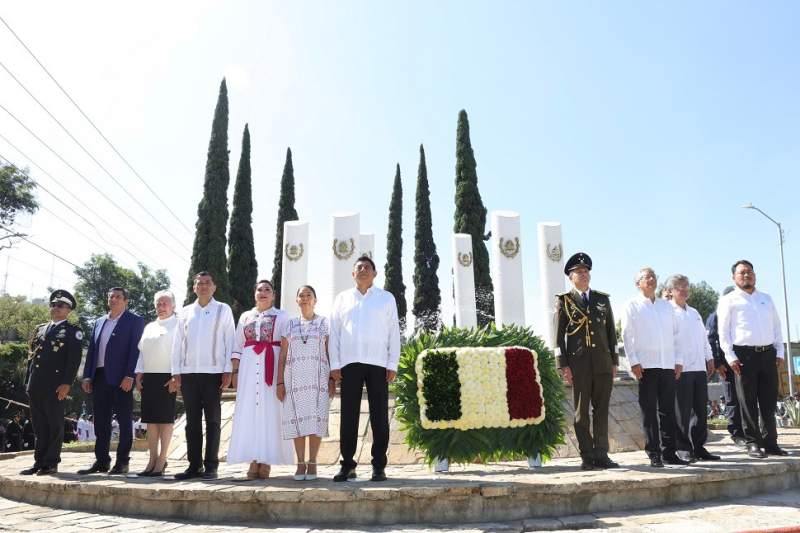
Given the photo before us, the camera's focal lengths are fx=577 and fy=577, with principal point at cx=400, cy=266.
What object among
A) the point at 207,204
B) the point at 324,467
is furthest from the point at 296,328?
the point at 207,204

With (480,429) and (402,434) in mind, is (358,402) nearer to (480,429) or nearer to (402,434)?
(480,429)

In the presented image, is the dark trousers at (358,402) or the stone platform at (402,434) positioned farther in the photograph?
the stone platform at (402,434)

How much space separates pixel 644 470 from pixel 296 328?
295cm

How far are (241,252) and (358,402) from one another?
25.5 metres

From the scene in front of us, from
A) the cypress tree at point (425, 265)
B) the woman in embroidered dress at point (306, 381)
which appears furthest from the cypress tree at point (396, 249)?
the woman in embroidered dress at point (306, 381)

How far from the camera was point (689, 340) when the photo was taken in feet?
18.8

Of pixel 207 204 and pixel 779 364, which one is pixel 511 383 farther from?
pixel 207 204

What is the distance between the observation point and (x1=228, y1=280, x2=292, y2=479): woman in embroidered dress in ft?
15.4

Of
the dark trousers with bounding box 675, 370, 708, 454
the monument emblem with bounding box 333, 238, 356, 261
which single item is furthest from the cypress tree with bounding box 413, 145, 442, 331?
the dark trousers with bounding box 675, 370, 708, 454

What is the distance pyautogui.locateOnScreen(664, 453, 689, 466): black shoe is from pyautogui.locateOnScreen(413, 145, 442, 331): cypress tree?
77.2 feet

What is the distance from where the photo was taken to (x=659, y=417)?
17.2 feet

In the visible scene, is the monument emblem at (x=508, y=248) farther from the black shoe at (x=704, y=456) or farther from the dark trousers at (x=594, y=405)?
the dark trousers at (x=594, y=405)

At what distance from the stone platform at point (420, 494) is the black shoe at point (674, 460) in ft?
0.71

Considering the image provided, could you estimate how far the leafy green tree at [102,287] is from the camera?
155 ft
